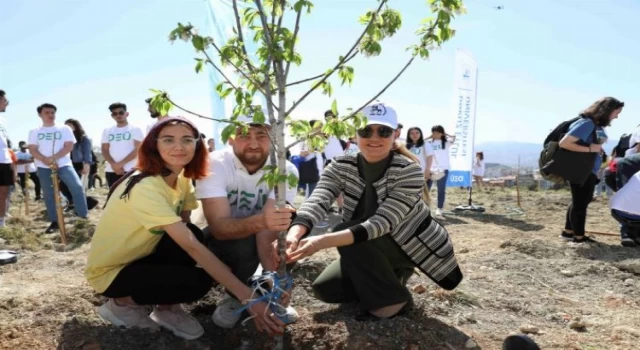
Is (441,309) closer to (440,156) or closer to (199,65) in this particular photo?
(199,65)

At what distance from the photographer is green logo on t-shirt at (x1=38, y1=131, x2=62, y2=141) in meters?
6.41

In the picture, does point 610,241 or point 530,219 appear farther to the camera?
point 530,219

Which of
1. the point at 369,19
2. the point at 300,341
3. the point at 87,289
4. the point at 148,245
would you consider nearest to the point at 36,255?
the point at 87,289

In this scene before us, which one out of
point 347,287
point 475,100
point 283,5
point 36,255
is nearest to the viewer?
point 283,5

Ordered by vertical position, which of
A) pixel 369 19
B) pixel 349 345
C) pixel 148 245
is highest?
pixel 369 19

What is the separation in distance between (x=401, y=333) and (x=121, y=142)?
16.4 ft

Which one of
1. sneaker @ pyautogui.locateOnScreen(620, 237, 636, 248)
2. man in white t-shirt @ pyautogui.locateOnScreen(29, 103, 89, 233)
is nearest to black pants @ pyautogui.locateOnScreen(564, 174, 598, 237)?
sneaker @ pyautogui.locateOnScreen(620, 237, 636, 248)

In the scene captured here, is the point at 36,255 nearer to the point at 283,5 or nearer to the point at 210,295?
the point at 210,295

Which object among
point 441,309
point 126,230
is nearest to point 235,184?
point 126,230

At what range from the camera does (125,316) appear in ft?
8.78

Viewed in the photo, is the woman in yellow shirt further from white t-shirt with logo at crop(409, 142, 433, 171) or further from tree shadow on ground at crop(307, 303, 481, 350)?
white t-shirt with logo at crop(409, 142, 433, 171)

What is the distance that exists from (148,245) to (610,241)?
18.9ft

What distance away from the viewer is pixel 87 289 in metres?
3.28

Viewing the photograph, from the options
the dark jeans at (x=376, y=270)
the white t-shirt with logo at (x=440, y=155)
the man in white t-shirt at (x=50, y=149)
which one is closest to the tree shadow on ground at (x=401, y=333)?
the dark jeans at (x=376, y=270)
